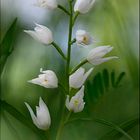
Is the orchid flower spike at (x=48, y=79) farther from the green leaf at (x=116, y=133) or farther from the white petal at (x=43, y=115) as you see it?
the green leaf at (x=116, y=133)

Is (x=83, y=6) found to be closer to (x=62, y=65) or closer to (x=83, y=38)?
(x=83, y=38)

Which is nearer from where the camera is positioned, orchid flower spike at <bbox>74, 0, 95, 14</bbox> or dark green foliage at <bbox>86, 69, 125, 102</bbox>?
orchid flower spike at <bbox>74, 0, 95, 14</bbox>

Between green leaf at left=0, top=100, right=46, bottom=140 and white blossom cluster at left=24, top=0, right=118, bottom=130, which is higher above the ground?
white blossom cluster at left=24, top=0, right=118, bottom=130

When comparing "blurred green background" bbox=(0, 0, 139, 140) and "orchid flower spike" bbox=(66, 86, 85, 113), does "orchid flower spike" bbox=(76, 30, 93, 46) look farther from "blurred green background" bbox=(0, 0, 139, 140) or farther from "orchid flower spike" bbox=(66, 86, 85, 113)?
"blurred green background" bbox=(0, 0, 139, 140)

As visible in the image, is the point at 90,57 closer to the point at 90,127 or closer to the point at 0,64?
the point at 0,64

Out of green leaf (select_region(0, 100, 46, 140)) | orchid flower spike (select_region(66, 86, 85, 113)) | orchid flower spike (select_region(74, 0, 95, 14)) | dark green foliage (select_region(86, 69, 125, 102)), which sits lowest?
dark green foliage (select_region(86, 69, 125, 102))

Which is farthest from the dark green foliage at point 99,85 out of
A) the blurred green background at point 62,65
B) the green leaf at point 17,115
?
the green leaf at point 17,115

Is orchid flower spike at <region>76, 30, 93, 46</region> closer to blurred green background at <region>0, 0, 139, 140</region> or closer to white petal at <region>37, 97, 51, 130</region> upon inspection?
white petal at <region>37, 97, 51, 130</region>

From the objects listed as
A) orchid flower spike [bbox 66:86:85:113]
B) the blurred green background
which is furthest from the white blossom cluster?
the blurred green background

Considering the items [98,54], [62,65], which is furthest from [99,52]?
[62,65]

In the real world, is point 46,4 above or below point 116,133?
above
